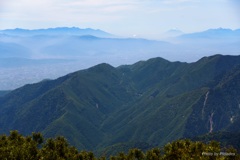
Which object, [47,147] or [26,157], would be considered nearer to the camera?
[26,157]

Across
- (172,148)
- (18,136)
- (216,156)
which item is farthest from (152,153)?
(18,136)

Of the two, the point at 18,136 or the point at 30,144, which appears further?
the point at 18,136

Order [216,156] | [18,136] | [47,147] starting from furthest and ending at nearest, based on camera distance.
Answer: [18,136]
[47,147]
[216,156]

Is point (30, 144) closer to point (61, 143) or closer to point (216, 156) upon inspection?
point (61, 143)

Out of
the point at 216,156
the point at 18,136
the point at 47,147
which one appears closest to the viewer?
the point at 216,156

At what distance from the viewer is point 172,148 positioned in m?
59.5

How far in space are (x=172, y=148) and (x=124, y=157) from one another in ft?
31.4

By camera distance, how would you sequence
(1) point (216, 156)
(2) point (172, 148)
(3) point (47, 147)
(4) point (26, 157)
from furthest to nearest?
(3) point (47, 147), (2) point (172, 148), (4) point (26, 157), (1) point (216, 156)

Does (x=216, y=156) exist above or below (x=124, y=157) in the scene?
above

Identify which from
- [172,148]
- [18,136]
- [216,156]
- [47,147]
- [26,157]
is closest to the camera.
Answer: [216,156]

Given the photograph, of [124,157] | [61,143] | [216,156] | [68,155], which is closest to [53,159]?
[68,155]

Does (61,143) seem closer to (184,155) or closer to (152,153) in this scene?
(152,153)

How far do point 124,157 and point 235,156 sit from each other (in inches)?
821

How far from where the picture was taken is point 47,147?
6456cm
